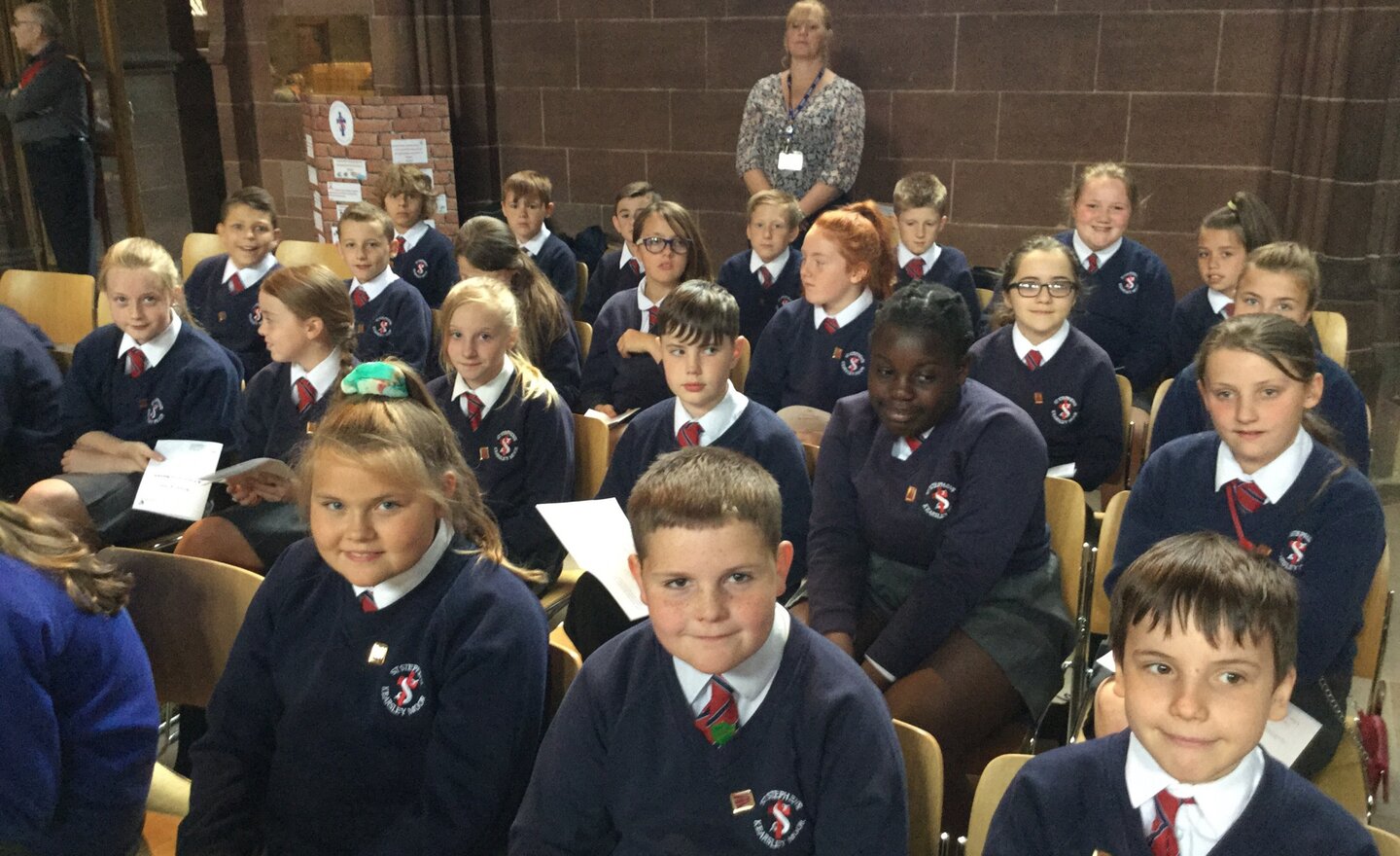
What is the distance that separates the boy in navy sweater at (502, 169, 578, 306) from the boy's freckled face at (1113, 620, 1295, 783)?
425 centimetres

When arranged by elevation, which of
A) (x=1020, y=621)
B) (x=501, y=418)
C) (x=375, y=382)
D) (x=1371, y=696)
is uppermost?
(x=375, y=382)

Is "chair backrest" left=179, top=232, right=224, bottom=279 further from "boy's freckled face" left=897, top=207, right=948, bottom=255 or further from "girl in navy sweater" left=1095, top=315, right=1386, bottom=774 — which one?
"girl in navy sweater" left=1095, top=315, right=1386, bottom=774

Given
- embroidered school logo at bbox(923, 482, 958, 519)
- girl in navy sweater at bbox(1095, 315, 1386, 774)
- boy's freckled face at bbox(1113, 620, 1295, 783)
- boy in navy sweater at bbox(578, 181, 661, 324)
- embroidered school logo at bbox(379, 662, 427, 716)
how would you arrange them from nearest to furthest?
boy's freckled face at bbox(1113, 620, 1295, 783)
embroidered school logo at bbox(379, 662, 427, 716)
girl in navy sweater at bbox(1095, 315, 1386, 774)
embroidered school logo at bbox(923, 482, 958, 519)
boy in navy sweater at bbox(578, 181, 661, 324)

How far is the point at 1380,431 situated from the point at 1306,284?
7.44 feet

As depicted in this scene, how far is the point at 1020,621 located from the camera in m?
2.41

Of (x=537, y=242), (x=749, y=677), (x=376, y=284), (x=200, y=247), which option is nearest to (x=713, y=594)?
(x=749, y=677)

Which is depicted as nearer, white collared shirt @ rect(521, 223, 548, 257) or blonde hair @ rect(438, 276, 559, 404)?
blonde hair @ rect(438, 276, 559, 404)

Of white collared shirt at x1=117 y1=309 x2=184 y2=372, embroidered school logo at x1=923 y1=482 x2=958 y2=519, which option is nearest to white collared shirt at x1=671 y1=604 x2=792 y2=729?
embroidered school logo at x1=923 y1=482 x2=958 y2=519

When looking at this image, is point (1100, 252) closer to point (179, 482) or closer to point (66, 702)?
point (179, 482)

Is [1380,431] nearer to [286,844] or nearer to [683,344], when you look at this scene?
[683,344]

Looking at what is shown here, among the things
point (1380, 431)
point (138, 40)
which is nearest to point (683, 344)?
point (1380, 431)

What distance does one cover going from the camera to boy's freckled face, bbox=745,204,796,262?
4740 mm

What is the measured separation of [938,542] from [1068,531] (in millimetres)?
313

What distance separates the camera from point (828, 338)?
150 inches
